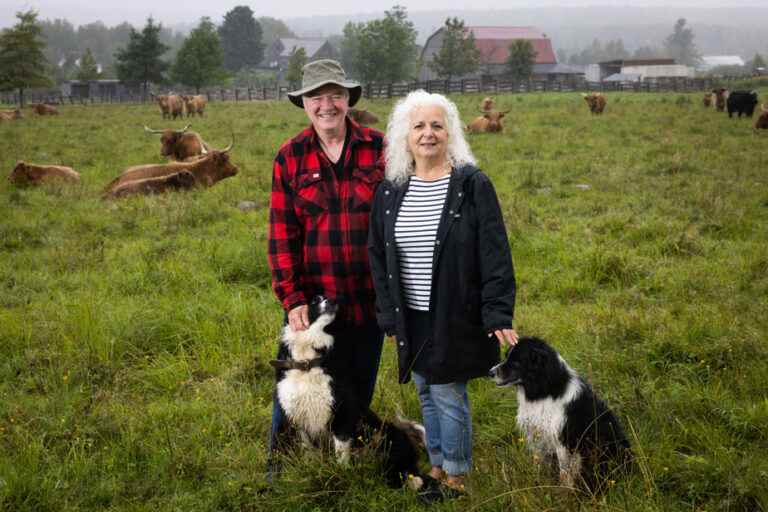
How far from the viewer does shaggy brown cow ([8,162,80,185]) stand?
12.2 meters

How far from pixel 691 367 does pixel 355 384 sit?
8.03 feet

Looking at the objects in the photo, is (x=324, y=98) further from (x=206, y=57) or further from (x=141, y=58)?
(x=141, y=58)

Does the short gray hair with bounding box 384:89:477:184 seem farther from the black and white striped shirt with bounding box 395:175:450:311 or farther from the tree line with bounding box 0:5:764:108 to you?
the tree line with bounding box 0:5:764:108

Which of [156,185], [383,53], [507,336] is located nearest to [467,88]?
[383,53]

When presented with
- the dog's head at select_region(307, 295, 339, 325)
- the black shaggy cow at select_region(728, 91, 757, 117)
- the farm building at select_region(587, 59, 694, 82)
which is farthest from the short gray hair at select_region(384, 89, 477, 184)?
the farm building at select_region(587, 59, 694, 82)

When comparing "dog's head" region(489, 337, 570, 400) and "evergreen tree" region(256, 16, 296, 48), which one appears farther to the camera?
"evergreen tree" region(256, 16, 296, 48)

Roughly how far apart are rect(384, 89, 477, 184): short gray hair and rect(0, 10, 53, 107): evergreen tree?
5106 centimetres

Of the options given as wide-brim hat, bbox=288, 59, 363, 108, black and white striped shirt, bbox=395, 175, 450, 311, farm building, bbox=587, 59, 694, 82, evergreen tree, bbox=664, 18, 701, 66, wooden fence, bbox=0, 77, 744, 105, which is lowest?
black and white striped shirt, bbox=395, 175, 450, 311

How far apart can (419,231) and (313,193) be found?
65 cm

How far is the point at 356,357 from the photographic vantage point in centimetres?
377

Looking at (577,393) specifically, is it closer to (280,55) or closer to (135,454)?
(135,454)

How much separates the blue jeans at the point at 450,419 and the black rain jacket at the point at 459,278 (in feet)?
0.36

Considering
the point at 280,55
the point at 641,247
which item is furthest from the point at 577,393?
the point at 280,55

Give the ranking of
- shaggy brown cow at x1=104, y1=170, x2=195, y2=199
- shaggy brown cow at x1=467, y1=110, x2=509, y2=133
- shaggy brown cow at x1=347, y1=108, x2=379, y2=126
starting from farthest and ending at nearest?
shaggy brown cow at x1=347, y1=108, x2=379, y2=126, shaggy brown cow at x1=467, y1=110, x2=509, y2=133, shaggy brown cow at x1=104, y1=170, x2=195, y2=199
